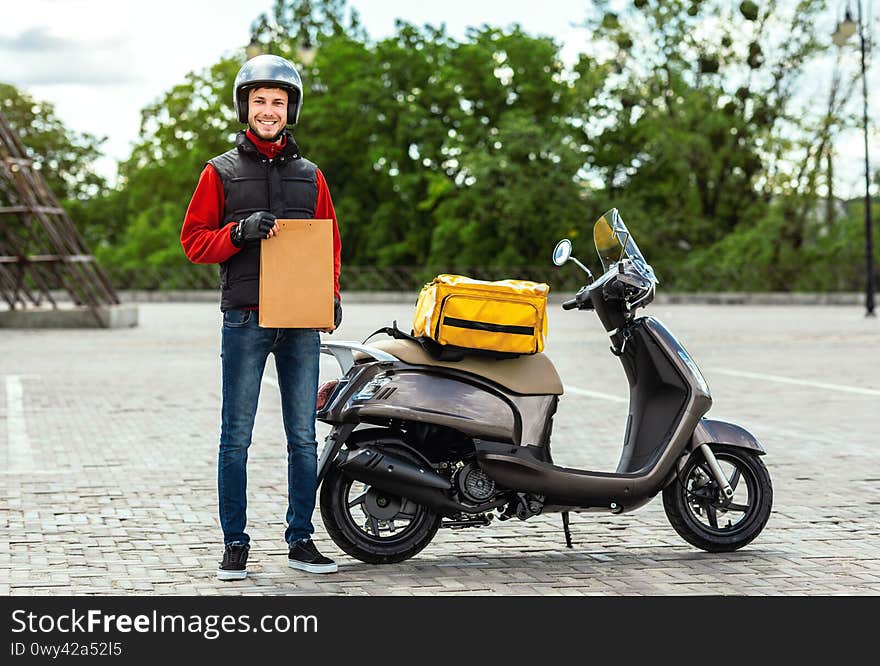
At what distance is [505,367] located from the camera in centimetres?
615

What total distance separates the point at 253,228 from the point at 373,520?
4.10ft

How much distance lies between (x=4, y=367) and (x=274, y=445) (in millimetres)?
9463

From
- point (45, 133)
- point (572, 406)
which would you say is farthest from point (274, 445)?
point (45, 133)

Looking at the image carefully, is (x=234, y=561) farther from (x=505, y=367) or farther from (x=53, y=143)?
(x=53, y=143)

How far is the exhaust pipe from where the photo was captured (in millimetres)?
5984

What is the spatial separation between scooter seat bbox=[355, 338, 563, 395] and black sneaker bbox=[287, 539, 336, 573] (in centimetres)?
80

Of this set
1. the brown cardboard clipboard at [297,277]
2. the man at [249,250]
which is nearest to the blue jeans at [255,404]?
the man at [249,250]

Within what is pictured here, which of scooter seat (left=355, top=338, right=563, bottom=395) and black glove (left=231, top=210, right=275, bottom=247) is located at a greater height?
black glove (left=231, top=210, right=275, bottom=247)

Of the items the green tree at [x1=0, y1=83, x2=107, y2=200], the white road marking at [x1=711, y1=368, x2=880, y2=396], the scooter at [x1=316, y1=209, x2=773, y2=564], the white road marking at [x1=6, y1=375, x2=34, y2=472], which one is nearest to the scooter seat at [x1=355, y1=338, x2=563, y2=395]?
the scooter at [x1=316, y1=209, x2=773, y2=564]

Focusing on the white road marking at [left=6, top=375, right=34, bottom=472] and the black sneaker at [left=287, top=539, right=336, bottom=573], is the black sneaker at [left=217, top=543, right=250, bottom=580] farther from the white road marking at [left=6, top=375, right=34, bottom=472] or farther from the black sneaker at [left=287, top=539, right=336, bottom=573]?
the white road marking at [left=6, top=375, right=34, bottom=472]

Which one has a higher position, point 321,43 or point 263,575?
point 321,43

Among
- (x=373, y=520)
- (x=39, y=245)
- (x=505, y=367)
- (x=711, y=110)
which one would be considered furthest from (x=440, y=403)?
(x=711, y=110)
